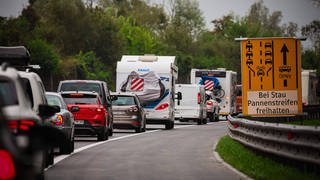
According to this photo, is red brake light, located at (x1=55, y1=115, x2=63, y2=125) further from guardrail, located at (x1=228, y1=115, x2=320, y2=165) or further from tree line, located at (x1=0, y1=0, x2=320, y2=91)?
tree line, located at (x1=0, y1=0, x2=320, y2=91)

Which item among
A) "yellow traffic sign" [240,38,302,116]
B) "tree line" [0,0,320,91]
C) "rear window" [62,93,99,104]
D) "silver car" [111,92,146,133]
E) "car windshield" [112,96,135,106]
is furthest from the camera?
"tree line" [0,0,320,91]

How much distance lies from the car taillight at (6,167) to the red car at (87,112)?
2206 centimetres

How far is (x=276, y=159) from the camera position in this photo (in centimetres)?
1814

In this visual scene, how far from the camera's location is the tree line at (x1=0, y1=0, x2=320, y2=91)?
85500mm

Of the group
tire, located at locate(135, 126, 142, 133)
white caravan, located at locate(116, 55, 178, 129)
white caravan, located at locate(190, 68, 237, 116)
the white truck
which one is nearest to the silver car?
tire, located at locate(135, 126, 142, 133)

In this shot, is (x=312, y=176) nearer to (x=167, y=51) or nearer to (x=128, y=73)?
(x=128, y=73)

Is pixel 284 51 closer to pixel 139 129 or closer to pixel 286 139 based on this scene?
pixel 139 129

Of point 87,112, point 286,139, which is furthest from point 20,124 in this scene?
point 87,112

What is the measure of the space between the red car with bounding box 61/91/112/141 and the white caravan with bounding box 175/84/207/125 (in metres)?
22.8

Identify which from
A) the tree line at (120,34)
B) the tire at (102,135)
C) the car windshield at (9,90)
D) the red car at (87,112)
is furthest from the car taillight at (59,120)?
the tree line at (120,34)

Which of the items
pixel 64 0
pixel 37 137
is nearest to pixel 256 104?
pixel 37 137

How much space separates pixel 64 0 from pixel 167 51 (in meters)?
32.9

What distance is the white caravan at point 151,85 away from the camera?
137ft

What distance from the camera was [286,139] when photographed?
16.6 meters
